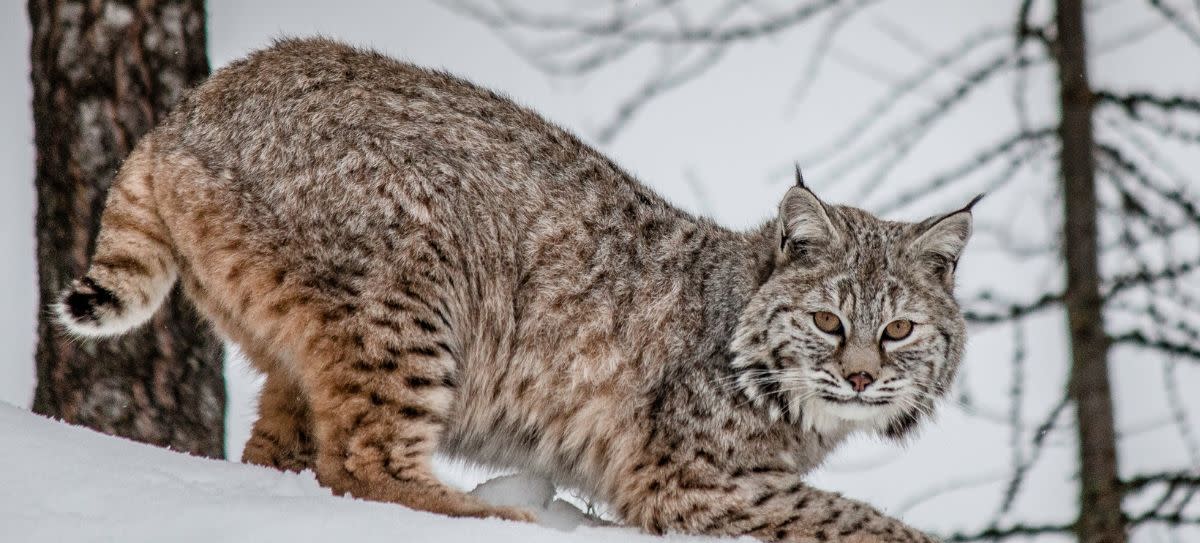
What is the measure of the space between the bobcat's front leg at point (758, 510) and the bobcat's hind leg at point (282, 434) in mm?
1358

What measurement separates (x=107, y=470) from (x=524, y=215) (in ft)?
5.99

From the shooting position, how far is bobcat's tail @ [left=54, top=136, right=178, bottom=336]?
4.24 meters

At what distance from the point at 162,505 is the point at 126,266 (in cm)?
136

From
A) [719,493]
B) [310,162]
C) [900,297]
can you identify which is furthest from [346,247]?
[900,297]

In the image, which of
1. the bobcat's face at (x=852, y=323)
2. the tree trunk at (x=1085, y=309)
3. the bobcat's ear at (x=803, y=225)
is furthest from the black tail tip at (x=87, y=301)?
the tree trunk at (x=1085, y=309)

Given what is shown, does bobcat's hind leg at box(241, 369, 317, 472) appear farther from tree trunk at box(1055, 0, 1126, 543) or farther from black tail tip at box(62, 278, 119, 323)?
tree trunk at box(1055, 0, 1126, 543)

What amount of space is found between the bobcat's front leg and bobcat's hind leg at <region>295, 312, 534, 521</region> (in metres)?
0.49

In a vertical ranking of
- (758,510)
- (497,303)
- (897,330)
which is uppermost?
(897,330)

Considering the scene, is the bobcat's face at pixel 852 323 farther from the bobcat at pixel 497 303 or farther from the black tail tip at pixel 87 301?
the black tail tip at pixel 87 301

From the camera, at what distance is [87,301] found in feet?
13.9

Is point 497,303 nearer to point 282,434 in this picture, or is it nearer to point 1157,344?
point 282,434

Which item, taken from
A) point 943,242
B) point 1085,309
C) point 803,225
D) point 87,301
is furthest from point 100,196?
point 1085,309

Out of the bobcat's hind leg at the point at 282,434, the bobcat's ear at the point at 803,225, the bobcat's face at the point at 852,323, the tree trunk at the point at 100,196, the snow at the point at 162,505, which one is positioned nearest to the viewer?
the snow at the point at 162,505

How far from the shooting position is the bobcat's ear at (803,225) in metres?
4.59
